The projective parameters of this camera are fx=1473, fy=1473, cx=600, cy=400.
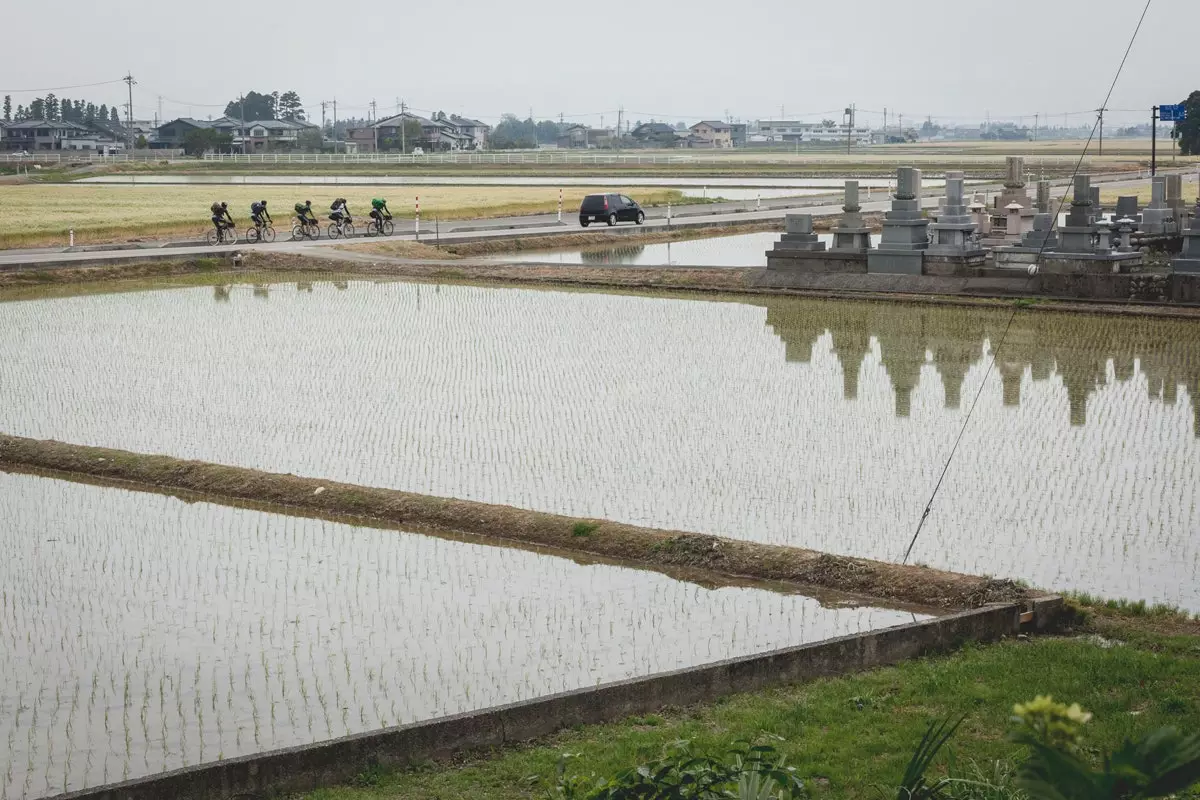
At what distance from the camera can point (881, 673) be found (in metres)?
7.30

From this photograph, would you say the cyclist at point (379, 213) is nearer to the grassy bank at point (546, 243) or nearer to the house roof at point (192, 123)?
the grassy bank at point (546, 243)

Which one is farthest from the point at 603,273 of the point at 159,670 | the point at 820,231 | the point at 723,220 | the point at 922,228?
the point at 159,670

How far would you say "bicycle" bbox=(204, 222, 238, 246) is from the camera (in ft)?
107

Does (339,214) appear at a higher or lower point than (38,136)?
lower

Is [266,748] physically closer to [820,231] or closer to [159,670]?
[159,670]

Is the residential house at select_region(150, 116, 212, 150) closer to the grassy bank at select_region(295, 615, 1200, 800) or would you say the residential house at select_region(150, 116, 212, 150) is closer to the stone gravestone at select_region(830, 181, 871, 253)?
the stone gravestone at select_region(830, 181, 871, 253)

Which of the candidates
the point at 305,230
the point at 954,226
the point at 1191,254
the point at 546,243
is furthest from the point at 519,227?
the point at 1191,254

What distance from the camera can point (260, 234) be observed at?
1320 inches

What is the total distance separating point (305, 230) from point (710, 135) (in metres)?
139

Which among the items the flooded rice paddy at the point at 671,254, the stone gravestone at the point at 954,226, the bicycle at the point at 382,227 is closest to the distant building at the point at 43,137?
the bicycle at the point at 382,227

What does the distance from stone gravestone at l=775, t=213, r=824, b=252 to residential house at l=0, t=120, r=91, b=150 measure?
11007cm

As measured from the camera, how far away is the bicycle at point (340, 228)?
3522cm

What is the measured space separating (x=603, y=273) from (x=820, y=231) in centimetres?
1180

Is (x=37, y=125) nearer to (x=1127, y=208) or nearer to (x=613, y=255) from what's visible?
(x=613, y=255)
